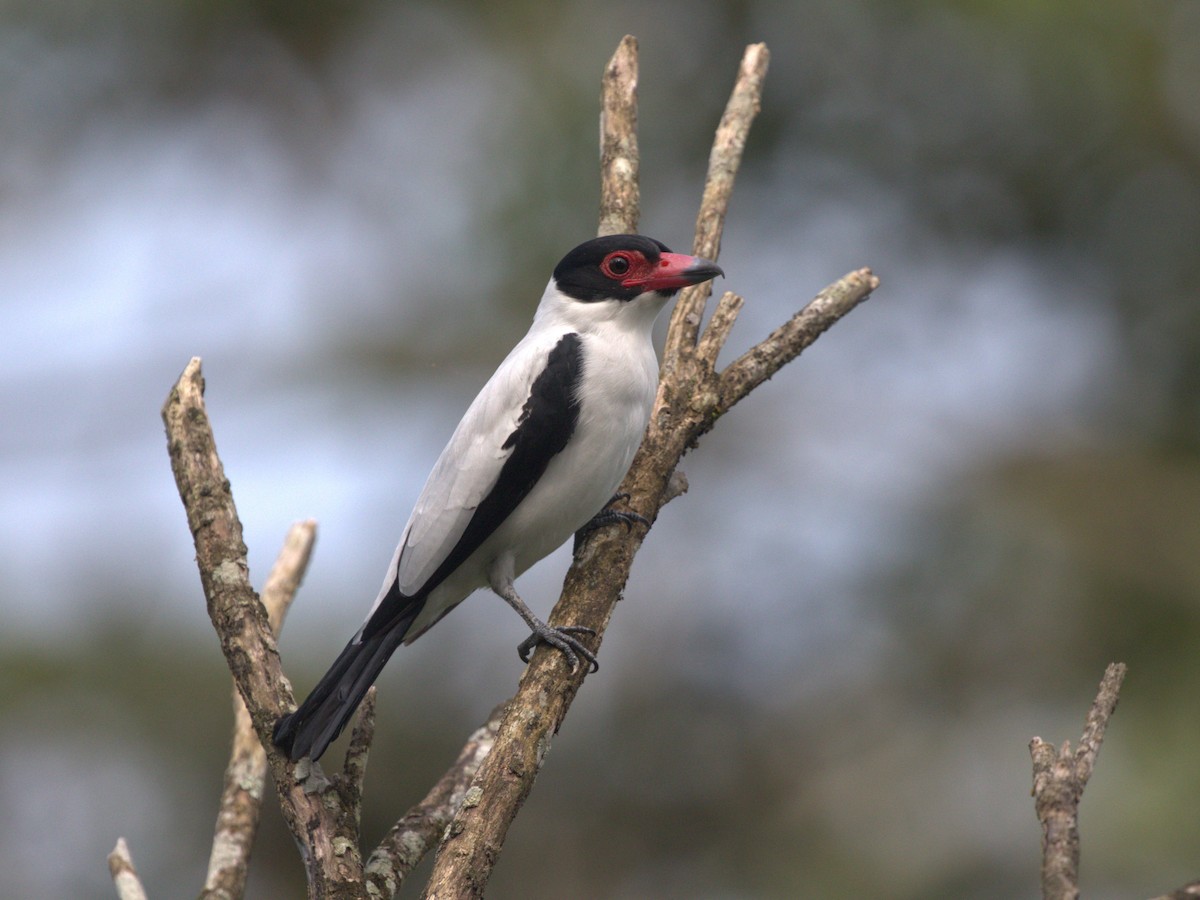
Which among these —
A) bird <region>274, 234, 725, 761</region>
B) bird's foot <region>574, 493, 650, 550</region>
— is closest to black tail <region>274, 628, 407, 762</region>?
bird <region>274, 234, 725, 761</region>

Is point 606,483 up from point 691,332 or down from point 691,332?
down

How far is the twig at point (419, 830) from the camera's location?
9.65ft

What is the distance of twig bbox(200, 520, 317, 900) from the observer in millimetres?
3221

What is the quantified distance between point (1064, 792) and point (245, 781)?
7.25 ft

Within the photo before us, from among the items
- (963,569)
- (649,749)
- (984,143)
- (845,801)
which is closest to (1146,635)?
(963,569)

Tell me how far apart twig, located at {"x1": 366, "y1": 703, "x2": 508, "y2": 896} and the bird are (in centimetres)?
37

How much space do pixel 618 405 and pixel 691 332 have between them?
613mm

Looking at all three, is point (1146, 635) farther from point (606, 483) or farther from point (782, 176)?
point (606, 483)

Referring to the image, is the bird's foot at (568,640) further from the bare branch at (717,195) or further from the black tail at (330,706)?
the bare branch at (717,195)

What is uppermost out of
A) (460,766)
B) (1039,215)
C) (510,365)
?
(1039,215)

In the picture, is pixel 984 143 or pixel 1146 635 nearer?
pixel 1146 635

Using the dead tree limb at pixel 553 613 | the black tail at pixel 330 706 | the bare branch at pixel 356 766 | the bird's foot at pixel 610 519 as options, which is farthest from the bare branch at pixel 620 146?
the bare branch at pixel 356 766

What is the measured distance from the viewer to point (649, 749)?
7395mm

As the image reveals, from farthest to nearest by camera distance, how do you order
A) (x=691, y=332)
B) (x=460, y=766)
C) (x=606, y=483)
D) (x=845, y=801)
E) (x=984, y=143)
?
(x=984, y=143) → (x=845, y=801) → (x=691, y=332) → (x=606, y=483) → (x=460, y=766)
